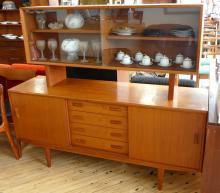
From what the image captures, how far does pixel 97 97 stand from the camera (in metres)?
2.08

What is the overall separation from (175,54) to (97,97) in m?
0.64

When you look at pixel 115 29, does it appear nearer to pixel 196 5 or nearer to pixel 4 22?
pixel 196 5

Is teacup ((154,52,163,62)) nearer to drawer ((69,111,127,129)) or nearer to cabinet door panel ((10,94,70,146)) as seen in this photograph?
drawer ((69,111,127,129))

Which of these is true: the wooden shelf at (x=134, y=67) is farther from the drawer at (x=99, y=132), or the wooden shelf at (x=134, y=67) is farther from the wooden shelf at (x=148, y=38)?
the drawer at (x=99, y=132)

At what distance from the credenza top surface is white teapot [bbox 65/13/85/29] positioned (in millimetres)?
491

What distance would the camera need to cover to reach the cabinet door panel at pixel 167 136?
1.84 m

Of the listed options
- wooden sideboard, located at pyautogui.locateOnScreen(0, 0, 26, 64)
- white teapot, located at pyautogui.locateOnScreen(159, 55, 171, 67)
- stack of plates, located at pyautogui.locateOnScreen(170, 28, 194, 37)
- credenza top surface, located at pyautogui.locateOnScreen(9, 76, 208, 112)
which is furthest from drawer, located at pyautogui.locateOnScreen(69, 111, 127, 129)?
wooden sideboard, located at pyautogui.locateOnScreen(0, 0, 26, 64)

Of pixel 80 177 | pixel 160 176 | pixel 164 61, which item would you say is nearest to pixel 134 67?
pixel 164 61

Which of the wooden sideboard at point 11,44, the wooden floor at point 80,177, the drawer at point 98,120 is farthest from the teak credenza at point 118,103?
the wooden sideboard at point 11,44

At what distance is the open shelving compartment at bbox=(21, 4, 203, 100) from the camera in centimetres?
181

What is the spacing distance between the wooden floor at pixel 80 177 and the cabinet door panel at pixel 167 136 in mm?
271

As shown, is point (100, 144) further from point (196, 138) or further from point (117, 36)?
point (117, 36)

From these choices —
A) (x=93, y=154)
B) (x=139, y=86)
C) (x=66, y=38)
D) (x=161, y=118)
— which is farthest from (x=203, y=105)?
(x=66, y=38)

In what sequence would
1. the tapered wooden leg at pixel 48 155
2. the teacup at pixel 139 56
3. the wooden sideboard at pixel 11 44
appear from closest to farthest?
1. the teacup at pixel 139 56
2. the tapered wooden leg at pixel 48 155
3. the wooden sideboard at pixel 11 44
